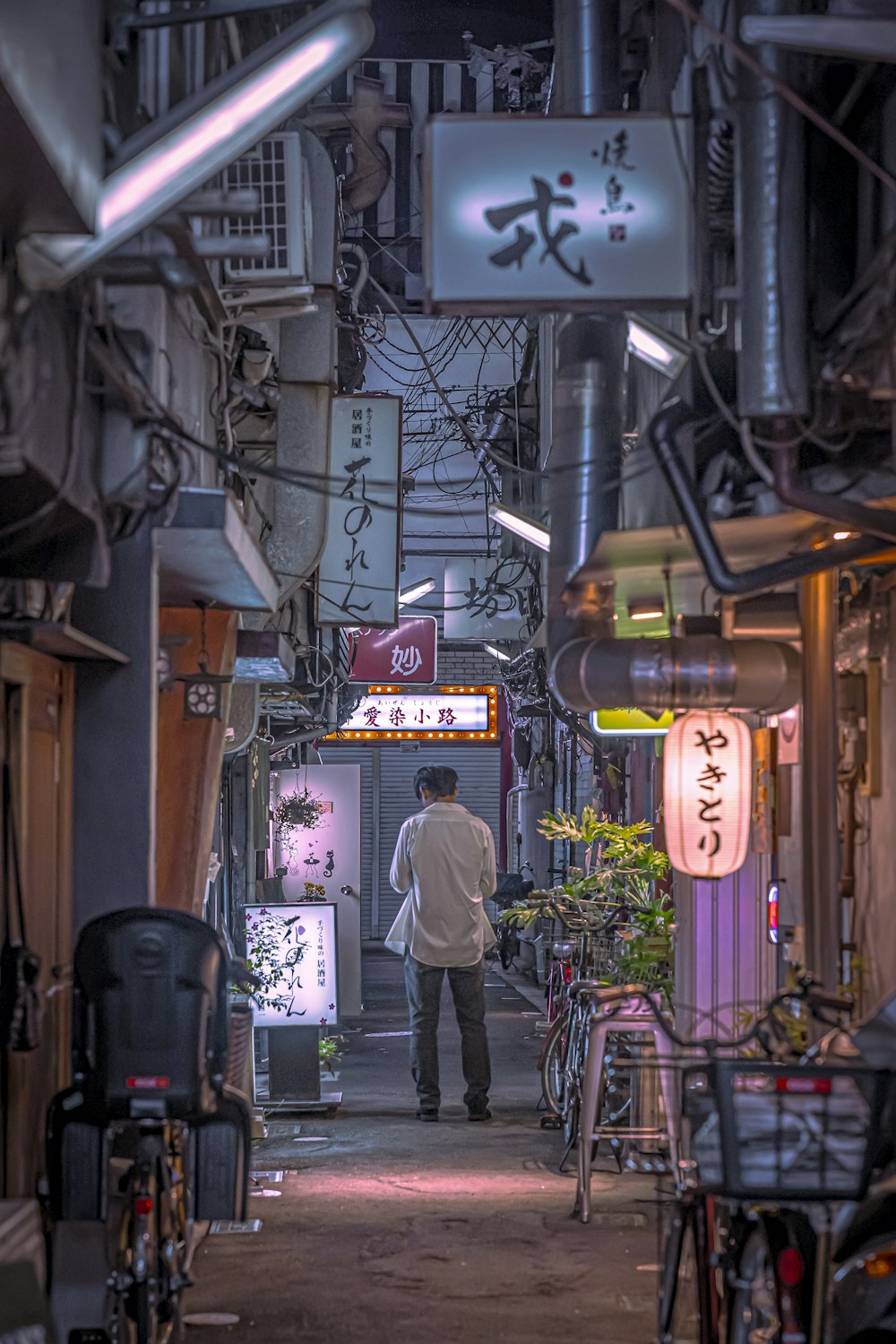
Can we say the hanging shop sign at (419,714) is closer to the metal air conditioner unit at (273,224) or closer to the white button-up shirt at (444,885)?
the white button-up shirt at (444,885)

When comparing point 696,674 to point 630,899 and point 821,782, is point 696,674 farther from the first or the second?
point 630,899

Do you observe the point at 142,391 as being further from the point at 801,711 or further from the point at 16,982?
the point at 801,711

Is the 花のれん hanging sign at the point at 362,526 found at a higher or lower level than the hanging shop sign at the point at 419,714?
higher

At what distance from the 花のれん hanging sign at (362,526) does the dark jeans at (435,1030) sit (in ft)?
9.96

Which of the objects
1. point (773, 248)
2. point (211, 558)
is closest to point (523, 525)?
point (211, 558)

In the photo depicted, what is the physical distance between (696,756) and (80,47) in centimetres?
562

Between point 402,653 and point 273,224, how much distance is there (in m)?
13.1

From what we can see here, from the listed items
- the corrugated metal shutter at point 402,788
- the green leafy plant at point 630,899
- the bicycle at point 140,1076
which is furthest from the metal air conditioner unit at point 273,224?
the corrugated metal shutter at point 402,788

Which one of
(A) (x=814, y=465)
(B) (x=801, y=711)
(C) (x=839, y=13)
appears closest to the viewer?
(C) (x=839, y=13)

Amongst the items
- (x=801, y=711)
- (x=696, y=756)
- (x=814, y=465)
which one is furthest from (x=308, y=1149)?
(x=814, y=465)

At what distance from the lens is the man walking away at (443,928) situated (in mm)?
12086

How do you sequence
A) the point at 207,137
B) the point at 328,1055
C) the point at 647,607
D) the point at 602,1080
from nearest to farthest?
the point at 207,137 → the point at 602,1080 → the point at 647,607 → the point at 328,1055

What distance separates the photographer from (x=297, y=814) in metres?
21.0

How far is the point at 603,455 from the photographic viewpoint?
9.46 meters
